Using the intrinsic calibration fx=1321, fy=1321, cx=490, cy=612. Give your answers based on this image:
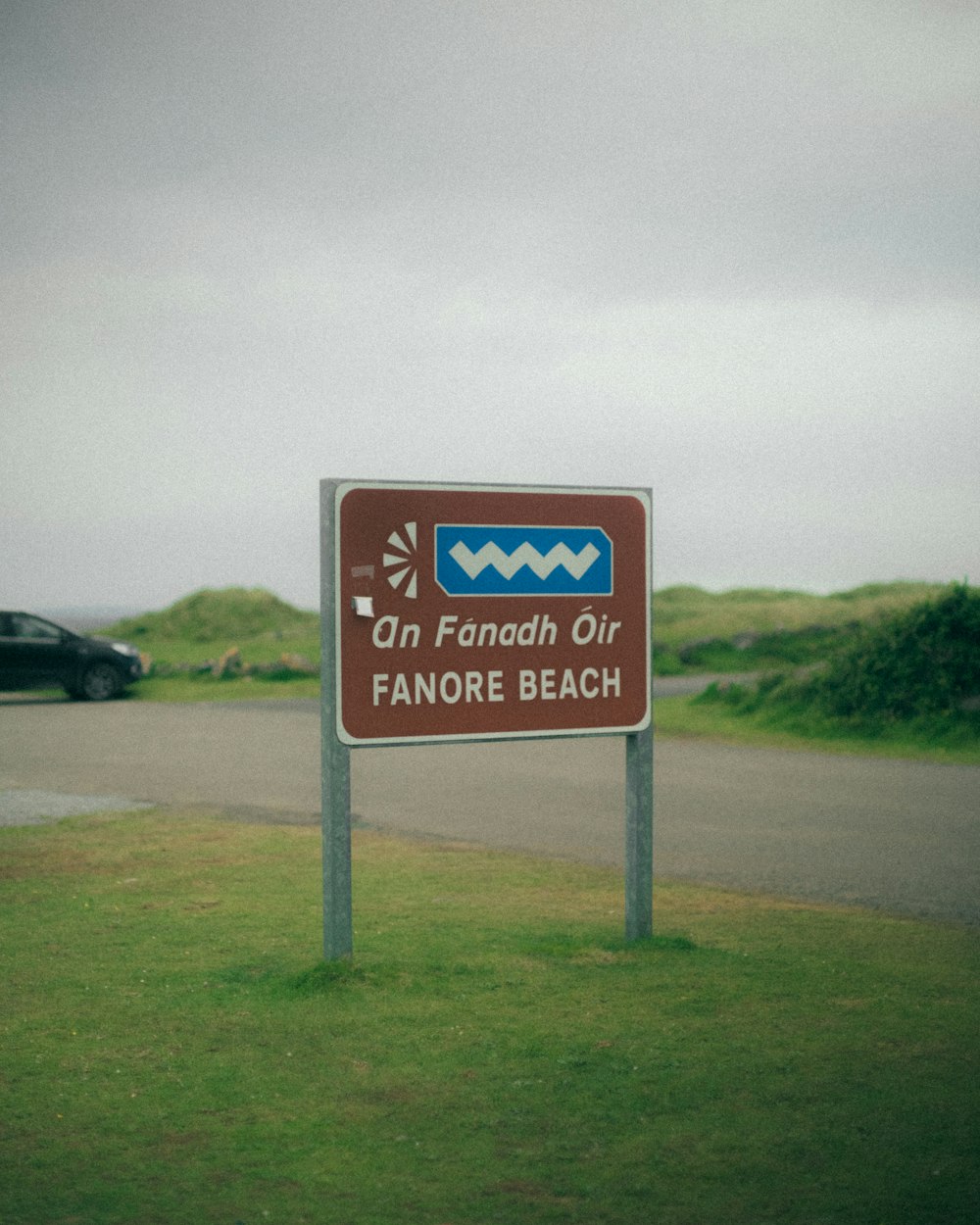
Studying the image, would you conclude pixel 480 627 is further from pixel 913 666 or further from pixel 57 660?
pixel 57 660

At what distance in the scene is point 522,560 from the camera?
21.2 feet

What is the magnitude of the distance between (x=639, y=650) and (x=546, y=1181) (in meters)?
3.33

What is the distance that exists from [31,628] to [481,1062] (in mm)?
21596

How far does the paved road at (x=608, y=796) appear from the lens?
28.5ft

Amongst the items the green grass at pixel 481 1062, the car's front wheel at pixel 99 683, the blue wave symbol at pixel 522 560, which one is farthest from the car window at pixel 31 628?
the blue wave symbol at pixel 522 560

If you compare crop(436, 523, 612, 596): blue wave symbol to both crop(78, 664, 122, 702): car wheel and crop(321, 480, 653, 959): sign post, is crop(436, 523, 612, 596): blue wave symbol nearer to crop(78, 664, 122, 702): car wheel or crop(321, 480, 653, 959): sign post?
crop(321, 480, 653, 959): sign post

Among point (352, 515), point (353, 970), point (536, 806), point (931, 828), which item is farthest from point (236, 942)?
point (931, 828)

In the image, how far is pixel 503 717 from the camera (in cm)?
631

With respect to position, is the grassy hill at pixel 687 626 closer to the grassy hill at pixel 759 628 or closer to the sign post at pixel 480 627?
the grassy hill at pixel 759 628

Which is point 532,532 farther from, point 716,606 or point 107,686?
point 716,606

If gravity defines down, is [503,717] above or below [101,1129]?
above

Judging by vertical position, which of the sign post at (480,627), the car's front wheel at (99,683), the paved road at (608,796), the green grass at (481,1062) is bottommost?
the green grass at (481,1062)

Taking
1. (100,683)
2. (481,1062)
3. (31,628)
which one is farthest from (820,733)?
(31,628)

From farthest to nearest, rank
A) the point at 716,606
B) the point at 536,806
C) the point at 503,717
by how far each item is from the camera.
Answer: the point at 716,606, the point at 536,806, the point at 503,717
